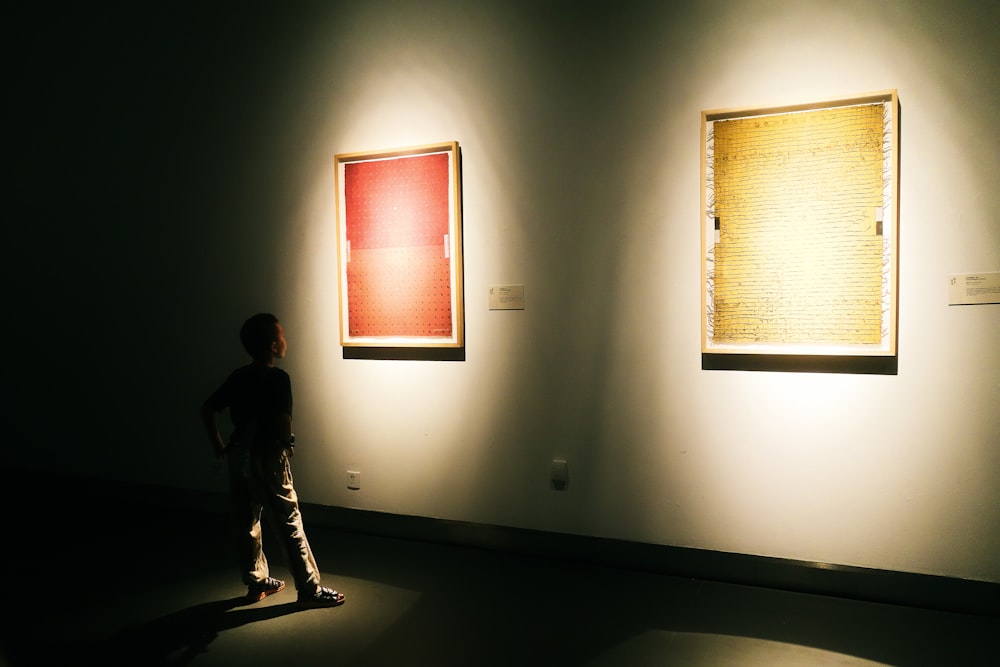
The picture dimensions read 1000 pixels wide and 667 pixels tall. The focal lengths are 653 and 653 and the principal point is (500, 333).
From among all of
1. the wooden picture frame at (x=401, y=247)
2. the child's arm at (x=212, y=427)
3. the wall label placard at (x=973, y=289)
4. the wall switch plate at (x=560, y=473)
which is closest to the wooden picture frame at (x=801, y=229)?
the wall label placard at (x=973, y=289)

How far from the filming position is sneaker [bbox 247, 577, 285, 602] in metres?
2.67

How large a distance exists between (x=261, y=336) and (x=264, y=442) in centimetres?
41

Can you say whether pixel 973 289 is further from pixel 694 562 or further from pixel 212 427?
pixel 212 427

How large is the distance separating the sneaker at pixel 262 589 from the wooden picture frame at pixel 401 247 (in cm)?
118

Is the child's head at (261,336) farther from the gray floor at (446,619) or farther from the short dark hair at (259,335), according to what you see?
the gray floor at (446,619)

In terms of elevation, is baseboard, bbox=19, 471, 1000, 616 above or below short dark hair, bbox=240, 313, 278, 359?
below

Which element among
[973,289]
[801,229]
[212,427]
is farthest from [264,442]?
[973,289]

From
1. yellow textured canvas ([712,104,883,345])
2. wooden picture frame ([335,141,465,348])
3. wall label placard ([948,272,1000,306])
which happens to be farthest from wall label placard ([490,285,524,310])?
wall label placard ([948,272,1000,306])

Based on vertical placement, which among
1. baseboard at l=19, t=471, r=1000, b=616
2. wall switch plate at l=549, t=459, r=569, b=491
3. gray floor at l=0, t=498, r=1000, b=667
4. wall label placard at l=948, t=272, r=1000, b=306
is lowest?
gray floor at l=0, t=498, r=1000, b=667

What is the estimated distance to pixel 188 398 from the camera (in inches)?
153

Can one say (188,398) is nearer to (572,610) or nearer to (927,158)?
(572,610)

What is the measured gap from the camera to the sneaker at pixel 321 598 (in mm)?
2592

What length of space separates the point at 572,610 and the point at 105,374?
3.34 metres

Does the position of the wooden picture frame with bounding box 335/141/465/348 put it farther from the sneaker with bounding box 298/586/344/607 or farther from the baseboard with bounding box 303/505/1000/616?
the sneaker with bounding box 298/586/344/607
